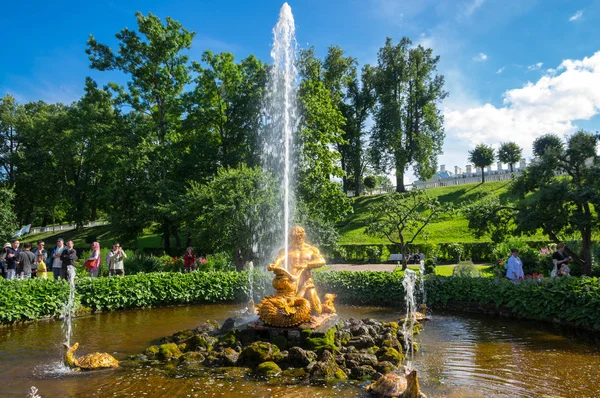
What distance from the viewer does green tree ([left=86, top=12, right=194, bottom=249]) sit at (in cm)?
2977

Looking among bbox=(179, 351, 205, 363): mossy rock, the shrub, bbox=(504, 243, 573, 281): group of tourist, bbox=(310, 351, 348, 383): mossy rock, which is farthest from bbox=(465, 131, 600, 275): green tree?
the shrub

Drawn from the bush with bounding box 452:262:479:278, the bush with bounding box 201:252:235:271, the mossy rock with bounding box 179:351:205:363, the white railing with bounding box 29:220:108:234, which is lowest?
the mossy rock with bounding box 179:351:205:363

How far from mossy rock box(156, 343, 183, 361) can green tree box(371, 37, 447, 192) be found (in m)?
38.5

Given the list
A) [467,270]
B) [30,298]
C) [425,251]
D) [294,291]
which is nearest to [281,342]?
[294,291]

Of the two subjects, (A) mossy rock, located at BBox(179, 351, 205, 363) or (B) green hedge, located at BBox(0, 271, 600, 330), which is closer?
(A) mossy rock, located at BBox(179, 351, 205, 363)

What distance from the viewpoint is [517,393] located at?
6.67 m

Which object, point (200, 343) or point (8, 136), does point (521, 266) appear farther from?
point (8, 136)

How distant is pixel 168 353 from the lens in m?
8.71

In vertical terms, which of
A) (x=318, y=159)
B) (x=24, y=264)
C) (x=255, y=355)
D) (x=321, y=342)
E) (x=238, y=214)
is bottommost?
(x=255, y=355)

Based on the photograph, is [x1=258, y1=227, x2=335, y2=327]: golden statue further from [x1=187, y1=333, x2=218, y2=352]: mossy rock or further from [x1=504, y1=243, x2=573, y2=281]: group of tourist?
[x1=504, y1=243, x2=573, y2=281]: group of tourist

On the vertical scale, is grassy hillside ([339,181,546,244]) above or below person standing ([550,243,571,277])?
above

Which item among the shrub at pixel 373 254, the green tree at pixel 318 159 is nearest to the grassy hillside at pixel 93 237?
the green tree at pixel 318 159

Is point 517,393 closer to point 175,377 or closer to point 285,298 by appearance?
point 285,298

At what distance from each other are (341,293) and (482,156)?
120 ft
